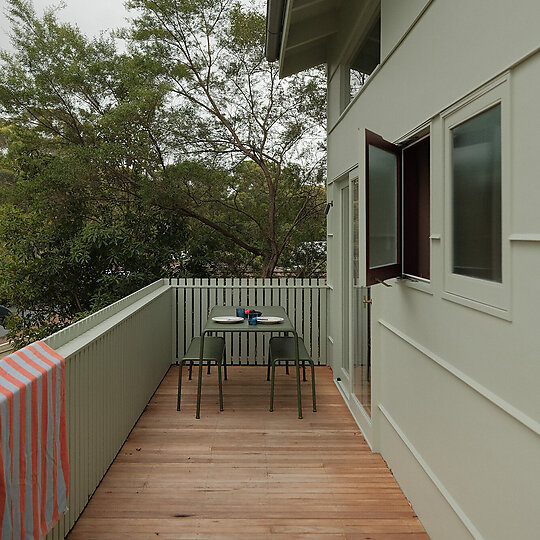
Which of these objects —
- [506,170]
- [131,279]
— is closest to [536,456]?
[506,170]

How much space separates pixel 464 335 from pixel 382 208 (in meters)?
1.08

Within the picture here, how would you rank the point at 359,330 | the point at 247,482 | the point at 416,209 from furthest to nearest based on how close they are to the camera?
1. the point at 359,330
2. the point at 247,482
3. the point at 416,209

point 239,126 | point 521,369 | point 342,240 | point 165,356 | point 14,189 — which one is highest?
point 239,126

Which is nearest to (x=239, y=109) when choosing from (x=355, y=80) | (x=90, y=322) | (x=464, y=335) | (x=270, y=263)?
(x=270, y=263)

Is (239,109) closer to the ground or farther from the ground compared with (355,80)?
farther from the ground

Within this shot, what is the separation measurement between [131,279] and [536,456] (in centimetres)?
790

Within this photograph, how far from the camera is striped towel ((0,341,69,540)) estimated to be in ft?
6.93

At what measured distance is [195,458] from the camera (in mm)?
4340

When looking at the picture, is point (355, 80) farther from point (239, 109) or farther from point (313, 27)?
point (239, 109)

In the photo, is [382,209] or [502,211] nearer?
[502,211]

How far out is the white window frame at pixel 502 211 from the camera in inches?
83.5

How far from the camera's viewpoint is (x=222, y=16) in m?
10.4

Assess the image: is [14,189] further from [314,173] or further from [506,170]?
[506,170]

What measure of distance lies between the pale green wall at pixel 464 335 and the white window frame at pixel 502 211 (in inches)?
0.9
